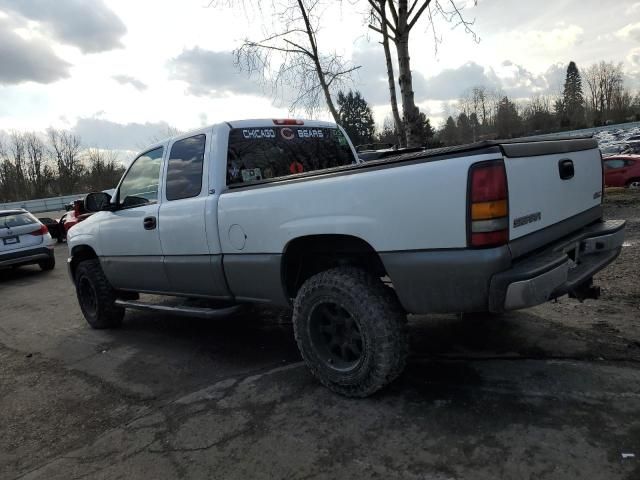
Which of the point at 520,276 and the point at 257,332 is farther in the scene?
the point at 257,332

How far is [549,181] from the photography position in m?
3.07

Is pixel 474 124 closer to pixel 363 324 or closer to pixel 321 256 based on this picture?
pixel 321 256

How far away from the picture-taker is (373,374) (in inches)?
123

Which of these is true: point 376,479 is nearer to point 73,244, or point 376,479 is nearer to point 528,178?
point 528,178

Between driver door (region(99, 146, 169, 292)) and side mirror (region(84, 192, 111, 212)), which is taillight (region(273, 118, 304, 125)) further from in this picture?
side mirror (region(84, 192, 111, 212))

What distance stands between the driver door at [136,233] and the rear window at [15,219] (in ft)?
22.4

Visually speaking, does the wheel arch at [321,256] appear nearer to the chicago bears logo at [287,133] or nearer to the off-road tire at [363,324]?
the off-road tire at [363,324]

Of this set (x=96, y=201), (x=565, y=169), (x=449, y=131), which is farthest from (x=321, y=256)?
(x=449, y=131)

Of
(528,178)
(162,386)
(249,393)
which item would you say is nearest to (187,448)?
(249,393)

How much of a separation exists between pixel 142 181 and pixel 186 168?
2.82 ft

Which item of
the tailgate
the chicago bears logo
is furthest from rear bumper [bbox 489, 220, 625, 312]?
the chicago bears logo

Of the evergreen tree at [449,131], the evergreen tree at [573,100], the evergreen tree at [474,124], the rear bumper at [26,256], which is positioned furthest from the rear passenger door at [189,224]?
the evergreen tree at [474,124]

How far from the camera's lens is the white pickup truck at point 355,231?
267 cm

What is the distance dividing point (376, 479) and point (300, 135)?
319 cm
